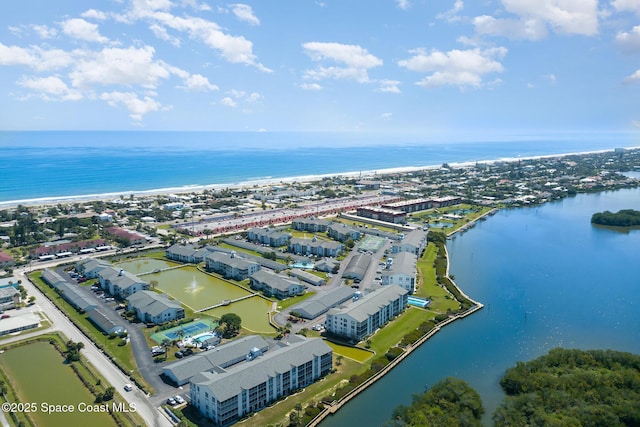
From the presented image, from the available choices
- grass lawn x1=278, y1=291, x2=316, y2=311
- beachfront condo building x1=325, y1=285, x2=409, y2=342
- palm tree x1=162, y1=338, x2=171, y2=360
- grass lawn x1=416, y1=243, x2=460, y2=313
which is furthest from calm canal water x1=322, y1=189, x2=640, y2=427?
palm tree x1=162, y1=338, x2=171, y2=360

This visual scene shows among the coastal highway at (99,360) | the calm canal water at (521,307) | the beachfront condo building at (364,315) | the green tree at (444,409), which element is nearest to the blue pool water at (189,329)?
the coastal highway at (99,360)

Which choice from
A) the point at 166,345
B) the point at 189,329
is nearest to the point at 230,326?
the point at 189,329

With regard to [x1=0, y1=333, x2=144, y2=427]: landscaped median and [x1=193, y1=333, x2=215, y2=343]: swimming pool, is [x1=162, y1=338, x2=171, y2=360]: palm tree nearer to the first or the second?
[x1=193, y1=333, x2=215, y2=343]: swimming pool

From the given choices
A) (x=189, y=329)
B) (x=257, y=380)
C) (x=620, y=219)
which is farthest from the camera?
(x=620, y=219)

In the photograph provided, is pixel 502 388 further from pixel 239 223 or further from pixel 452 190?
pixel 452 190

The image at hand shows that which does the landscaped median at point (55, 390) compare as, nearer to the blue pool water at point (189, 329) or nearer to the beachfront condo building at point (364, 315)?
the blue pool water at point (189, 329)

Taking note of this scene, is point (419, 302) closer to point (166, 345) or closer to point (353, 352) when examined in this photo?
point (353, 352)

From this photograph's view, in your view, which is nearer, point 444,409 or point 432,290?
point 444,409
